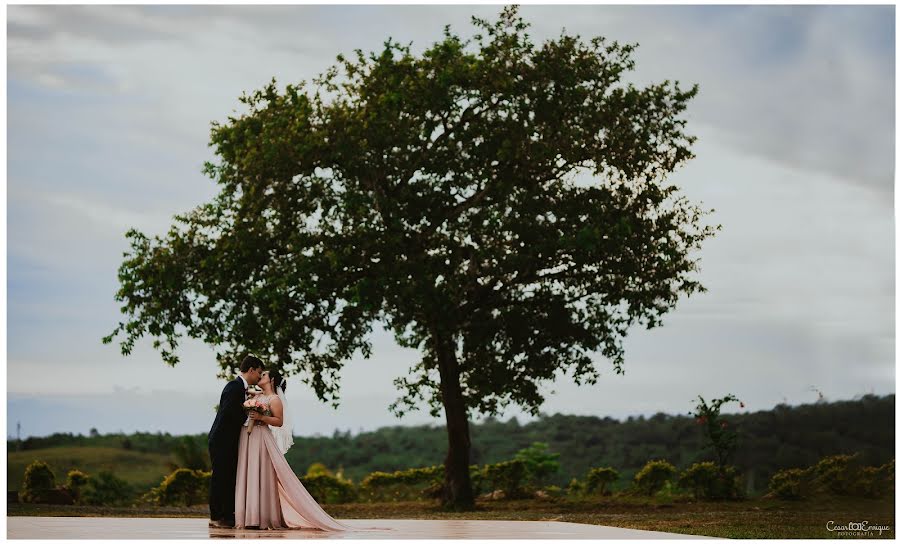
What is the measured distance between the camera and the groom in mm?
10438

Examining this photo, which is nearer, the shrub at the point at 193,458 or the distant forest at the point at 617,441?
the shrub at the point at 193,458

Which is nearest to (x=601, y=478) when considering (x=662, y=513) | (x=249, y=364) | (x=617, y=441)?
(x=662, y=513)

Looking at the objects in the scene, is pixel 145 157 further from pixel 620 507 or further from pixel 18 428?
pixel 620 507

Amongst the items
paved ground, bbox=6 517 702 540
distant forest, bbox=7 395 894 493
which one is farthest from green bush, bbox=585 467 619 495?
paved ground, bbox=6 517 702 540

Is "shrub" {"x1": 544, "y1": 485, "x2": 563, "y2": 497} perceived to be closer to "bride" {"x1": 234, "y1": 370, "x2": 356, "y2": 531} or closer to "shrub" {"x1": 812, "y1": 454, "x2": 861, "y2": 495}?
"shrub" {"x1": 812, "y1": 454, "x2": 861, "y2": 495}

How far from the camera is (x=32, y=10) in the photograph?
689 inches

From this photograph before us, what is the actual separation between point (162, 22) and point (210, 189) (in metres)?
3.04

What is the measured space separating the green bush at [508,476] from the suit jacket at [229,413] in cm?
1066

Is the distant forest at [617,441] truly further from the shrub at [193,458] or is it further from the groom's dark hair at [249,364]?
the groom's dark hair at [249,364]

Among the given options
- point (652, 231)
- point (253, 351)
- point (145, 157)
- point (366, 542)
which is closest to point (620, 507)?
point (652, 231)

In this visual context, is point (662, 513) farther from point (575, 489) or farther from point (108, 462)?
point (108, 462)

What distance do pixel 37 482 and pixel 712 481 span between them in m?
11.7

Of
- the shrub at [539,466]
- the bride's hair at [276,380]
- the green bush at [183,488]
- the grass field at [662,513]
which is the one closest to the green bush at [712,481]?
the grass field at [662,513]

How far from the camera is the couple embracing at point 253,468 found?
1046 centimetres
